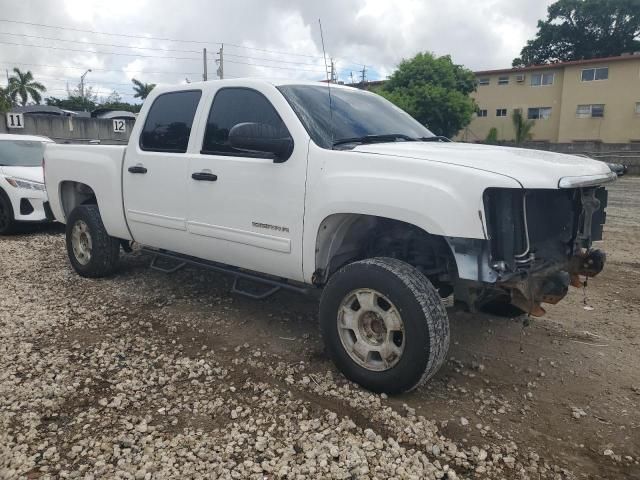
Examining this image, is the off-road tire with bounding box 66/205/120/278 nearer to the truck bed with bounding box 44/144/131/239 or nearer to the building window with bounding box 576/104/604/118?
the truck bed with bounding box 44/144/131/239

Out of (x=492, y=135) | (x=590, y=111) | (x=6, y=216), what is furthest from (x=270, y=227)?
(x=590, y=111)

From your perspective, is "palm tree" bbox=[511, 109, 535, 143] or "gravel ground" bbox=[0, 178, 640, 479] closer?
"gravel ground" bbox=[0, 178, 640, 479]

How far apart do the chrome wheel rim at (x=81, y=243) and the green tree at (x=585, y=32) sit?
5365 centimetres

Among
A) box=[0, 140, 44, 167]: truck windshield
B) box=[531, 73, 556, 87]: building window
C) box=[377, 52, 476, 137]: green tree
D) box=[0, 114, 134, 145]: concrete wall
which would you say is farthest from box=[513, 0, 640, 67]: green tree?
box=[0, 140, 44, 167]: truck windshield

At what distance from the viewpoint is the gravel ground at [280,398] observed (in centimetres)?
257

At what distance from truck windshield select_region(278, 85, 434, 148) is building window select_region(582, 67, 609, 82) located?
123ft

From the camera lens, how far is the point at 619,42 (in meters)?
47.7

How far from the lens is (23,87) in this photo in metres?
56.0

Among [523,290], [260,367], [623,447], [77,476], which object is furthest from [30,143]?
[623,447]

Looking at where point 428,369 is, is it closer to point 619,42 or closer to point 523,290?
point 523,290

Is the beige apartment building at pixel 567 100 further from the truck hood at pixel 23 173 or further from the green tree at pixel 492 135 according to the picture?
the truck hood at pixel 23 173

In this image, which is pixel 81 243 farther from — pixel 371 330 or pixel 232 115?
pixel 371 330

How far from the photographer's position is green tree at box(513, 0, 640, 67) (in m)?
46.9

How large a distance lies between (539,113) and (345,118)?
3977 cm
